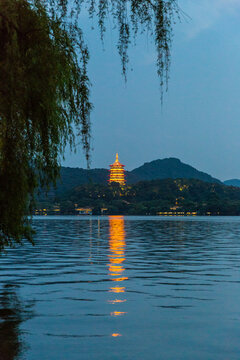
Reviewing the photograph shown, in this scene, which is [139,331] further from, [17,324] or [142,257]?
[142,257]

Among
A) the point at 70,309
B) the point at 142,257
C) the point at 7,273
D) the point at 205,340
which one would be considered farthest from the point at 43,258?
the point at 205,340

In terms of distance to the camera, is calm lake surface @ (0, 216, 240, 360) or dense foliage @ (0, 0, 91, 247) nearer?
dense foliage @ (0, 0, 91, 247)

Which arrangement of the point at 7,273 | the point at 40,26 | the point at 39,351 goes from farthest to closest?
the point at 7,273 < the point at 39,351 < the point at 40,26

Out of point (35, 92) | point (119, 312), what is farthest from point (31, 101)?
point (119, 312)

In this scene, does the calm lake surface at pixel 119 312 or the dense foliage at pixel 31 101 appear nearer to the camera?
the dense foliage at pixel 31 101

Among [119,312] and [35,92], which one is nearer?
[35,92]

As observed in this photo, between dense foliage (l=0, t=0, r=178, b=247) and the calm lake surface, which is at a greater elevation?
dense foliage (l=0, t=0, r=178, b=247)

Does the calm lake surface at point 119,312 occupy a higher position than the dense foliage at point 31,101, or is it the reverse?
the dense foliage at point 31,101

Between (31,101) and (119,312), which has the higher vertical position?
(31,101)

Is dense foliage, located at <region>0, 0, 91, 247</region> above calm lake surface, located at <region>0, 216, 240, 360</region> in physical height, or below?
above

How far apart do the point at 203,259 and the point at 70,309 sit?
21.6m

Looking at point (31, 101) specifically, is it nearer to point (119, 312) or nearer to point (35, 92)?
point (35, 92)

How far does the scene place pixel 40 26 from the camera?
10.9 metres

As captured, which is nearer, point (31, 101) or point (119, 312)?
point (31, 101)
